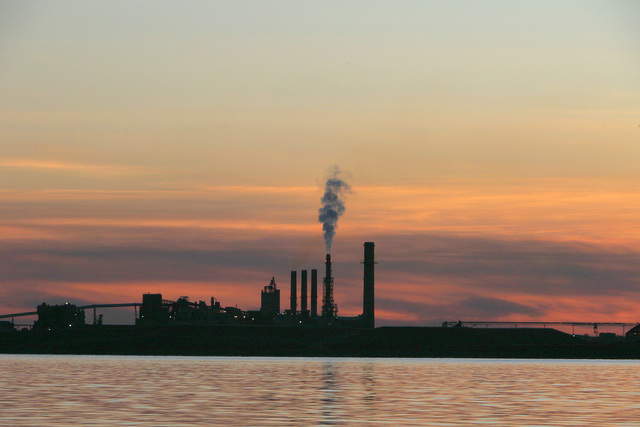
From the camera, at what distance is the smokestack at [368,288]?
16600cm

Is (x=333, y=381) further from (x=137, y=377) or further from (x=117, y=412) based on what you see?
(x=117, y=412)

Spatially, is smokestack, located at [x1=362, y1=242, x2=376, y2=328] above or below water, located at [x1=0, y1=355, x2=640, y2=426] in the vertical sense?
above

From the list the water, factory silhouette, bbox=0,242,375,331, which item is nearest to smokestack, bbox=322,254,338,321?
factory silhouette, bbox=0,242,375,331

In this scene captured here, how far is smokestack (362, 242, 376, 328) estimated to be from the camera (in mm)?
166000

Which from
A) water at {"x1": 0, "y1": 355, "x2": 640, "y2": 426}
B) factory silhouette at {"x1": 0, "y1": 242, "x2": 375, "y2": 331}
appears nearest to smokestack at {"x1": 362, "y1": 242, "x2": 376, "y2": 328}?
factory silhouette at {"x1": 0, "y1": 242, "x2": 375, "y2": 331}

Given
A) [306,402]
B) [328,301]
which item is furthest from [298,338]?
[306,402]

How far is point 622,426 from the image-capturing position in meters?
35.7

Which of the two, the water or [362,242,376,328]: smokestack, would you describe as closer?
the water

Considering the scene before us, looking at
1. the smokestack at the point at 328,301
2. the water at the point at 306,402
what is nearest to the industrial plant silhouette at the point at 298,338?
the smokestack at the point at 328,301

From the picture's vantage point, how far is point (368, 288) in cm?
16625

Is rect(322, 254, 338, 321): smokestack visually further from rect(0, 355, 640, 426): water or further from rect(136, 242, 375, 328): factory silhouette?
rect(0, 355, 640, 426): water

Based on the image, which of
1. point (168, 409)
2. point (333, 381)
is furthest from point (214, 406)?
point (333, 381)

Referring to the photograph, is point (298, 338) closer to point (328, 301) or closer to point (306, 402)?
point (328, 301)

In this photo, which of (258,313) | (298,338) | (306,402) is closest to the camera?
(306,402)
